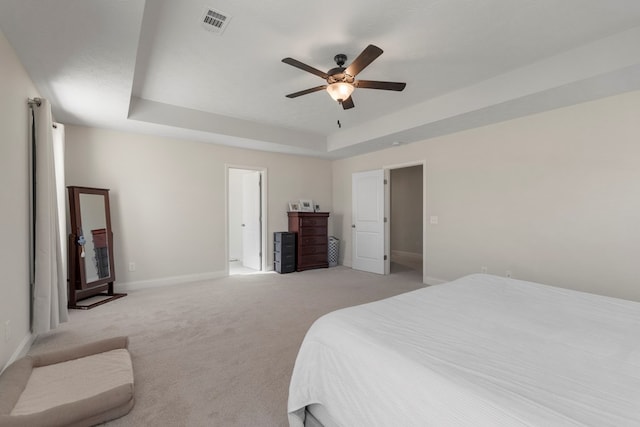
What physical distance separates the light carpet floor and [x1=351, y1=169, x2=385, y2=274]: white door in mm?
717

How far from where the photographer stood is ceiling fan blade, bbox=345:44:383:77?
2027mm

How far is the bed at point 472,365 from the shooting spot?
A: 0.84 meters

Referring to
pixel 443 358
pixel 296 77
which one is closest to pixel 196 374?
pixel 443 358

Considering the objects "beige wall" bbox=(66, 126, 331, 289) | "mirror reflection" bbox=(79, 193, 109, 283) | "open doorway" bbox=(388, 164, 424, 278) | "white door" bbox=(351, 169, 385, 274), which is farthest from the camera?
"open doorway" bbox=(388, 164, 424, 278)

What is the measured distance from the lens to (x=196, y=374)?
2064 mm

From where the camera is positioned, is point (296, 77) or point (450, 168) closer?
point (296, 77)

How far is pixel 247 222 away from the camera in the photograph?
6.16 m

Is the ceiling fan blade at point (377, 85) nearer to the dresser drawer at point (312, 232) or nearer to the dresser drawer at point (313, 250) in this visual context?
the dresser drawer at point (312, 232)

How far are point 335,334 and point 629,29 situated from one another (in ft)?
10.8

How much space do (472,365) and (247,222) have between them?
5.56 meters

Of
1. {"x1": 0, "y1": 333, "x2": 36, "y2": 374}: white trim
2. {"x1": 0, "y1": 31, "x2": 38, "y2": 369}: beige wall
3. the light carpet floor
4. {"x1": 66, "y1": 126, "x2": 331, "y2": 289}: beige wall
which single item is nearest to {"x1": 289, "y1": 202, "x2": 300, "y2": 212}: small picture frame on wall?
{"x1": 66, "y1": 126, "x2": 331, "y2": 289}: beige wall

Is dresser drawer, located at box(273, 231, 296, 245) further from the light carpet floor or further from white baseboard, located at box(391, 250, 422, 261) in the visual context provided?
white baseboard, located at box(391, 250, 422, 261)

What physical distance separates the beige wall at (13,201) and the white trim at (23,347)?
15mm

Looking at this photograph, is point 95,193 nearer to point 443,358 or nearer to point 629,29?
point 443,358
